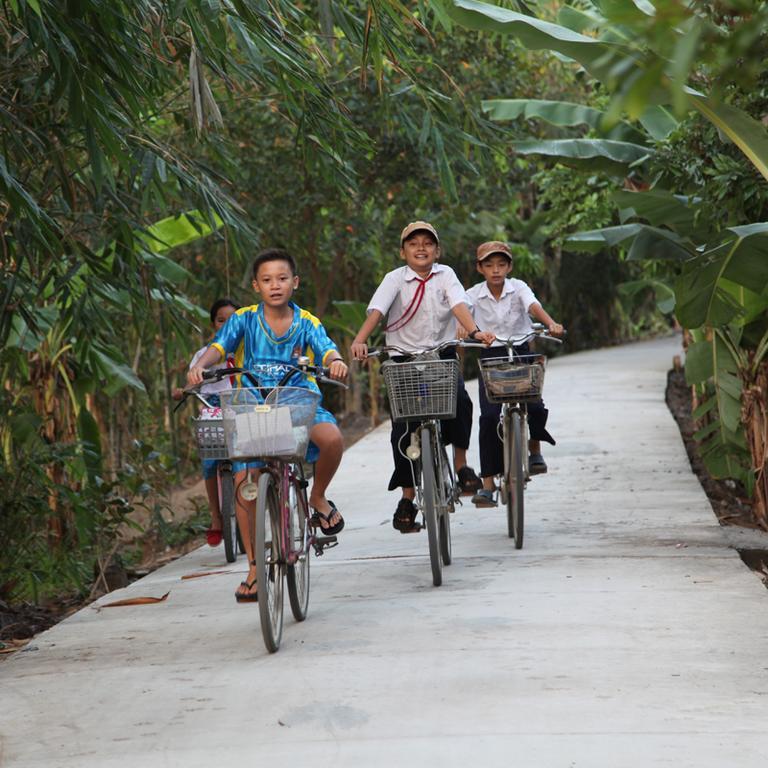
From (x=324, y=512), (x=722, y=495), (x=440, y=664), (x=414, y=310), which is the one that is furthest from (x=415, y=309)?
(x=722, y=495)

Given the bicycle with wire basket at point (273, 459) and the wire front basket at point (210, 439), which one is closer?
the bicycle with wire basket at point (273, 459)

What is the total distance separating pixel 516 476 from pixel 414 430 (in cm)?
85

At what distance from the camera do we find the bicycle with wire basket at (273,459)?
5.50 meters

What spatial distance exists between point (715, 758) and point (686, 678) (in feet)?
3.13

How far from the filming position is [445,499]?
281 inches

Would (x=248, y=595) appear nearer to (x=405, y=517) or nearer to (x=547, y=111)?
(x=405, y=517)

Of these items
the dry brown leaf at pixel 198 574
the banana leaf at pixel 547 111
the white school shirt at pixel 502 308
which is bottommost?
the dry brown leaf at pixel 198 574

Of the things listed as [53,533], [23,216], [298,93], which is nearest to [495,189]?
[53,533]

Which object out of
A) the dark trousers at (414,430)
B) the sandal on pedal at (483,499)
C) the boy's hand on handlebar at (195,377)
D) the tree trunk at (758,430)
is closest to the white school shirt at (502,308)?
the dark trousers at (414,430)

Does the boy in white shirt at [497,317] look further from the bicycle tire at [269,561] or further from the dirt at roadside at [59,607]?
the dirt at roadside at [59,607]

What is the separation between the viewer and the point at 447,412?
6.77 meters

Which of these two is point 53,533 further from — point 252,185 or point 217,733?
point 217,733

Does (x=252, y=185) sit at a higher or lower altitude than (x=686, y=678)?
higher

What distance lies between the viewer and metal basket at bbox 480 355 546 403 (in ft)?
25.4
